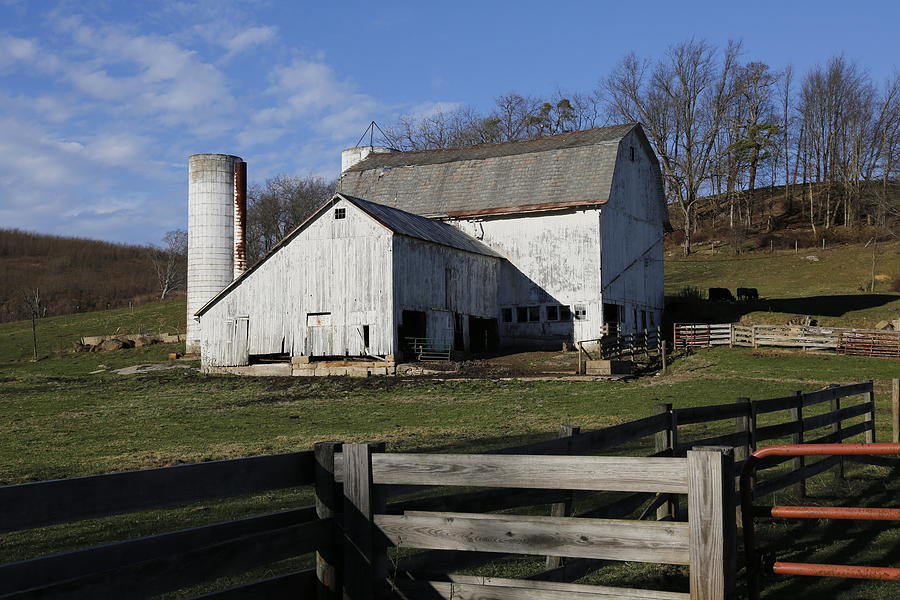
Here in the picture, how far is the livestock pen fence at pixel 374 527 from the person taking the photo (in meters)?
4.09

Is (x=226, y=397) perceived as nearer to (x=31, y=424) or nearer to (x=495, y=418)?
(x=31, y=424)

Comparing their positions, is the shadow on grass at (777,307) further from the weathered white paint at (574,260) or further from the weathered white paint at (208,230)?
the weathered white paint at (208,230)

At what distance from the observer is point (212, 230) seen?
43688mm

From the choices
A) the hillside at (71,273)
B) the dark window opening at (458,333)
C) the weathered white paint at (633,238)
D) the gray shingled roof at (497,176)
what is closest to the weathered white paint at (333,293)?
the dark window opening at (458,333)

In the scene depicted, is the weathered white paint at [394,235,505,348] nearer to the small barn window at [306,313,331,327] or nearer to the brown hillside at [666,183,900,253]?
the small barn window at [306,313,331,327]

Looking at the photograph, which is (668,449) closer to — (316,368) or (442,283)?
(316,368)

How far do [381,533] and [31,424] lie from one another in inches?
771

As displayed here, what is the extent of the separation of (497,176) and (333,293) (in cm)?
1332

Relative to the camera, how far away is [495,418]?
2031 centimetres

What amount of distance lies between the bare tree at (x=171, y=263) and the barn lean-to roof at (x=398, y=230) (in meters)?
51.1

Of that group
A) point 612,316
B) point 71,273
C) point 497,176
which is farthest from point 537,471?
point 71,273

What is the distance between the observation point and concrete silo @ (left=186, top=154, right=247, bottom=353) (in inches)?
1715

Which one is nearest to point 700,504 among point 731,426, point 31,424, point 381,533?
point 381,533

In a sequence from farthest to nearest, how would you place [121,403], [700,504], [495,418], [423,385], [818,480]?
1. [423,385]
2. [121,403]
3. [495,418]
4. [818,480]
5. [700,504]
